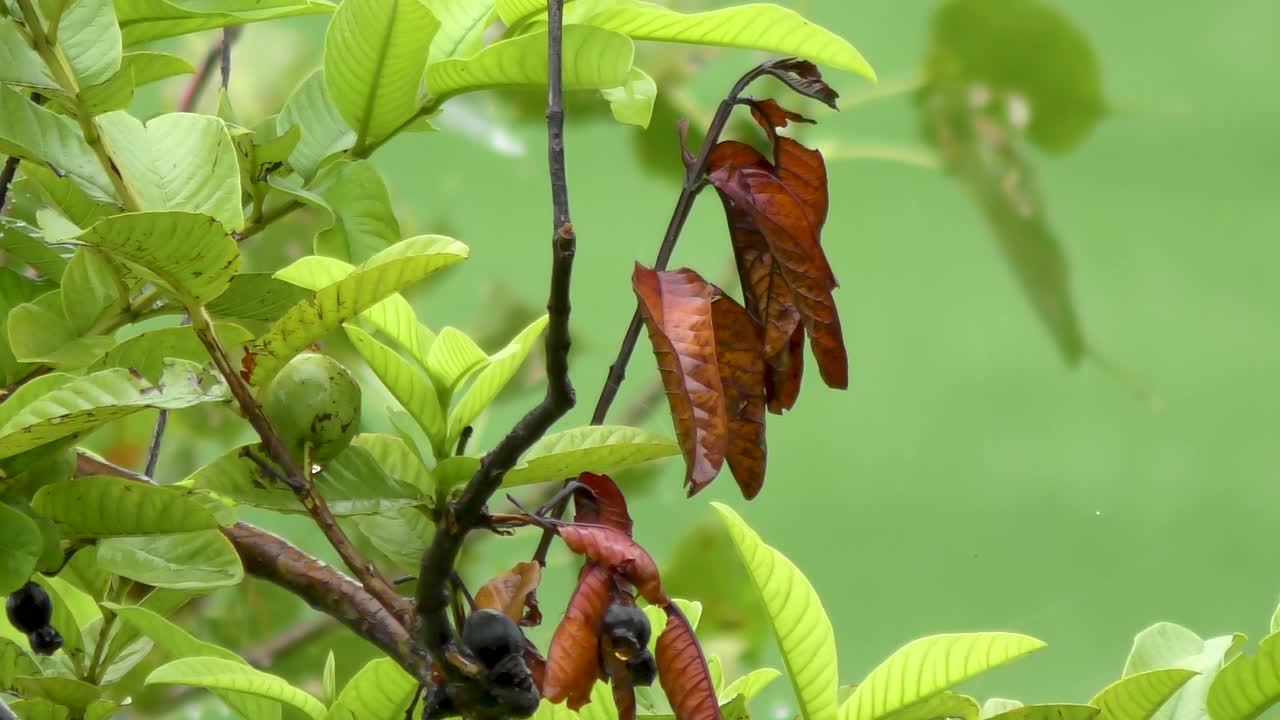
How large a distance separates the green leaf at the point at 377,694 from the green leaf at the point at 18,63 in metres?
0.19

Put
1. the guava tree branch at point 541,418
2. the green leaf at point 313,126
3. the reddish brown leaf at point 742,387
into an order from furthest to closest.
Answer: the green leaf at point 313,126 → the reddish brown leaf at point 742,387 → the guava tree branch at point 541,418

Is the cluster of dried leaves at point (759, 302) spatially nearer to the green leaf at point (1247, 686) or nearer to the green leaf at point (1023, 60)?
the green leaf at point (1247, 686)

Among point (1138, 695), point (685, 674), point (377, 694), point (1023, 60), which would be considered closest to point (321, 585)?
point (377, 694)

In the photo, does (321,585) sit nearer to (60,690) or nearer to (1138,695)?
(60,690)

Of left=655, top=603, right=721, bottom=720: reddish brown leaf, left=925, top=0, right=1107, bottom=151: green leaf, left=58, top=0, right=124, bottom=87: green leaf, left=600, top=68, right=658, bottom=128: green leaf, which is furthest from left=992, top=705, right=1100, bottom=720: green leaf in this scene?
left=925, top=0, right=1107, bottom=151: green leaf

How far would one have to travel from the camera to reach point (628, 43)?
0.41 m

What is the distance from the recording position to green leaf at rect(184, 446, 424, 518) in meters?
0.38

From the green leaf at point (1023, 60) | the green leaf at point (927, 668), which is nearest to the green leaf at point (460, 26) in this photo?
the green leaf at point (927, 668)

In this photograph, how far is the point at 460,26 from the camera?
0.48 m

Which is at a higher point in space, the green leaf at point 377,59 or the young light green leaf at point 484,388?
the green leaf at point 377,59

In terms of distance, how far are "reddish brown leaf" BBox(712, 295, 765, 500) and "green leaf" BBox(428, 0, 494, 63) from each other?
156 millimetres

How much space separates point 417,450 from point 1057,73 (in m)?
1.53

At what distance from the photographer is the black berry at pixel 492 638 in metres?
0.34

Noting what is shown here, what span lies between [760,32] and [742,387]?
0.12 m
